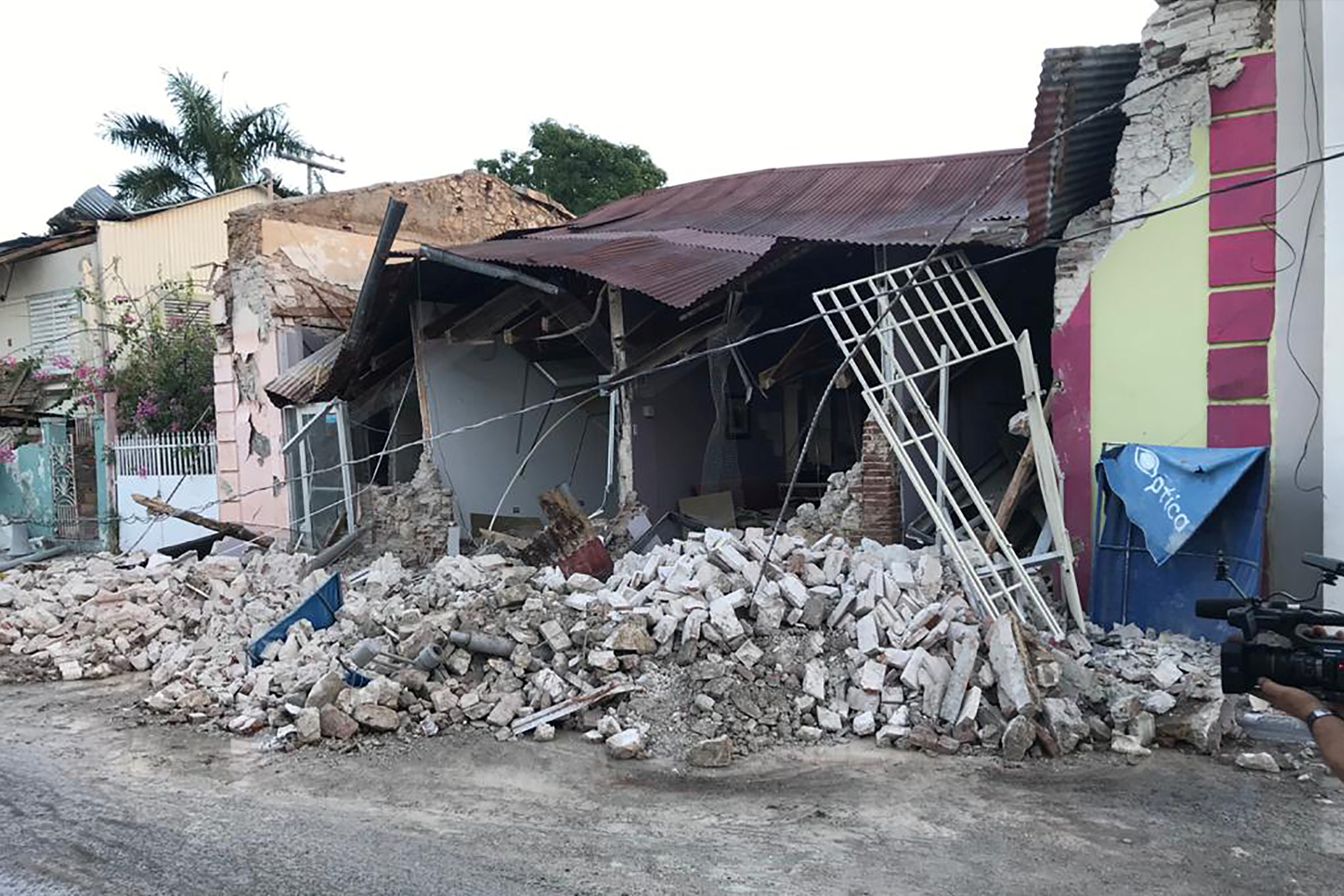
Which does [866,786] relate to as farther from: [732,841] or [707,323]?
[707,323]

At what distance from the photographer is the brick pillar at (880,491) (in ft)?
27.0

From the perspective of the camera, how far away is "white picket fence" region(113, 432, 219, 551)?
14648mm

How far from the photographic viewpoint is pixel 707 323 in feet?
30.7

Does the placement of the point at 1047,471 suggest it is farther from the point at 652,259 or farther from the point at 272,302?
the point at 272,302

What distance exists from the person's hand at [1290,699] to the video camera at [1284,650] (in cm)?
2

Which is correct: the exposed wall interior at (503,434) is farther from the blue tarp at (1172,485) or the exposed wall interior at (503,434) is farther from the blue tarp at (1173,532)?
the blue tarp at (1172,485)

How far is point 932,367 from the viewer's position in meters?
8.26

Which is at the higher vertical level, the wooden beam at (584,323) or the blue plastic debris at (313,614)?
the wooden beam at (584,323)

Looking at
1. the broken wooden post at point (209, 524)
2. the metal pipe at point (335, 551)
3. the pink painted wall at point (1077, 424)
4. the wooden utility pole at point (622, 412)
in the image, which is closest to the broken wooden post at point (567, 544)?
the wooden utility pole at point (622, 412)

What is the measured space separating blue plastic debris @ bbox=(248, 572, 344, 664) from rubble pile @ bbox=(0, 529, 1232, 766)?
0.52 ft

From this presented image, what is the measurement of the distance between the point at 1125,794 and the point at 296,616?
6311mm

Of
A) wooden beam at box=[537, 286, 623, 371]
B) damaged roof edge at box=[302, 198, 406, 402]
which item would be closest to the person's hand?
wooden beam at box=[537, 286, 623, 371]

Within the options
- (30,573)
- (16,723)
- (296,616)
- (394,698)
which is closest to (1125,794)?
(394,698)

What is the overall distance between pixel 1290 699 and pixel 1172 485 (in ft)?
14.3
